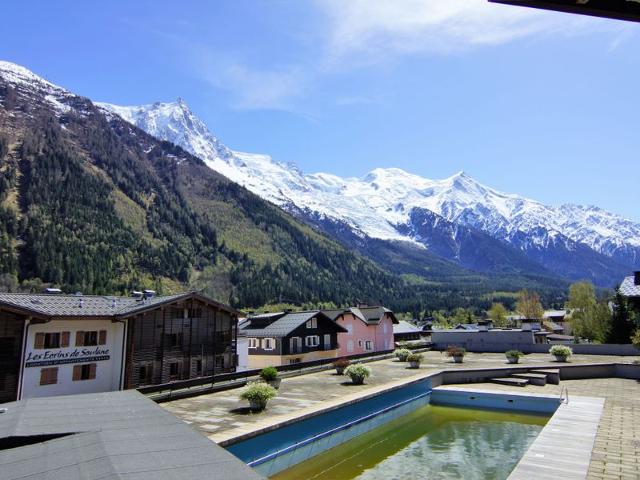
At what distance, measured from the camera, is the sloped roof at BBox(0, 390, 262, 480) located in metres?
8.13

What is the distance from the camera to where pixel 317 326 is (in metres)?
62.7

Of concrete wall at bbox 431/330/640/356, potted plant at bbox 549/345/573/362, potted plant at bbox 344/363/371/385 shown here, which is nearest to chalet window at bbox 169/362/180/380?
potted plant at bbox 344/363/371/385

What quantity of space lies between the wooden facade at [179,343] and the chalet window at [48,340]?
4.98 meters

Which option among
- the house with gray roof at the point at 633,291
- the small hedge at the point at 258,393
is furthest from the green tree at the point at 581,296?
the small hedge at the point at 258,393

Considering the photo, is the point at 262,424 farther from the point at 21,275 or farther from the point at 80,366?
the point at 21,275

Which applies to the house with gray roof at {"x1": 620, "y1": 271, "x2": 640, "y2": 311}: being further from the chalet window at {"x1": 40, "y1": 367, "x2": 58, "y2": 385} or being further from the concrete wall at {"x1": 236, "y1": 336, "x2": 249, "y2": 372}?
the chalet window at {"x1": 40, "y1": 367, "x2": 58, "y2": 385}

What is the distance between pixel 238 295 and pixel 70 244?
6335cm

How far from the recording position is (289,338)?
57594 mm

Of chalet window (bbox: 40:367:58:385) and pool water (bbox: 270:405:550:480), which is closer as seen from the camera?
pool water (bbox: 270:405:550:480)

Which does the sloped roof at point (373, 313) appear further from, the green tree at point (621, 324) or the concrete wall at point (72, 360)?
the concrete wall at point (72, 360)

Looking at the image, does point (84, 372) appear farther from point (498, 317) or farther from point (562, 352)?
point (498, 317)

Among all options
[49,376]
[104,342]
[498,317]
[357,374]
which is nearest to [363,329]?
[357,374]

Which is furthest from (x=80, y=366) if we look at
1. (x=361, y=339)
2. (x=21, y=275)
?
(x=21, y=275)

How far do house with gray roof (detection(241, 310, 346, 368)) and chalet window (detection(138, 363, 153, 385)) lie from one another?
19528mm
